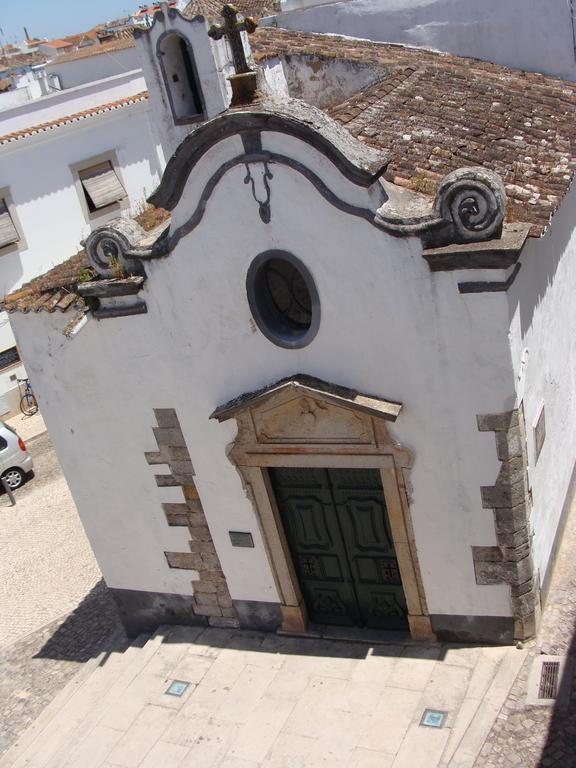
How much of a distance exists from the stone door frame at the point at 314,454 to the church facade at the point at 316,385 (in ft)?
0.07

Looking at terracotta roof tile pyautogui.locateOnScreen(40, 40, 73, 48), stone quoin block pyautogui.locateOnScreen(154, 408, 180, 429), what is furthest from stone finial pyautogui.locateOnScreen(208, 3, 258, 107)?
terracotta roof tile pyautogui.locateOnScreen(40, 40, 73, 48)

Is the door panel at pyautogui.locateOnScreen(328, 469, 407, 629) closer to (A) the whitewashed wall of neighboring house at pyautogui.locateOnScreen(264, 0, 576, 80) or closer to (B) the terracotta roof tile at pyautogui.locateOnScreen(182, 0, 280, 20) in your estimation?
(A) the whitewashed wall of neighboring house at pyautogui.locateOnScreen(264, 0, 576, 80)

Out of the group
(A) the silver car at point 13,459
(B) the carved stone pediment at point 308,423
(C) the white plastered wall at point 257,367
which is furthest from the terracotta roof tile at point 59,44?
(B) the carved stone pediment at point 308,423

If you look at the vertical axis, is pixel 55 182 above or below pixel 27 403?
above

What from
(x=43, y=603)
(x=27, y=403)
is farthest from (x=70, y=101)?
(x=43, y=603)

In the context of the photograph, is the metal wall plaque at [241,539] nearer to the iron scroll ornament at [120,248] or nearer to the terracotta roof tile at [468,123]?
the iron scroll ornament at [120,248]

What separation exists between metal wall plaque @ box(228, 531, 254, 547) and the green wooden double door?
0.41 metres

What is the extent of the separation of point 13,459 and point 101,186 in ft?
35.0

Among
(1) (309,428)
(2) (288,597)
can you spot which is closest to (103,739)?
(2) (288,597)

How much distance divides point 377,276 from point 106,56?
84.1ft

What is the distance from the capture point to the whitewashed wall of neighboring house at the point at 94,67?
96.9 ft

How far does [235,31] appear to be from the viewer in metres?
7.67

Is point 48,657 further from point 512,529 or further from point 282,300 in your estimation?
point 512,529

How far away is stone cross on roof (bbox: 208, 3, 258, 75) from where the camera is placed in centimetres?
764
